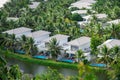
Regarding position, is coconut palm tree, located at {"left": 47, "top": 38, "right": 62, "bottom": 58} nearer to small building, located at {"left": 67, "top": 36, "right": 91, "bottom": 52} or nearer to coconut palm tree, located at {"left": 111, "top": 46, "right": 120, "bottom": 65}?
small building, located at {"left": 67, "top": 36, "right": 91, "bottom": 52}

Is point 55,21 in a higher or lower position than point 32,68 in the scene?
higher

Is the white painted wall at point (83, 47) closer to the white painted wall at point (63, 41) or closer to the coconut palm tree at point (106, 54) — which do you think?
the white painted wall at point (63, 41)

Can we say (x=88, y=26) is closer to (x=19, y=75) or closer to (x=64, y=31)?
(x=64, y=31)

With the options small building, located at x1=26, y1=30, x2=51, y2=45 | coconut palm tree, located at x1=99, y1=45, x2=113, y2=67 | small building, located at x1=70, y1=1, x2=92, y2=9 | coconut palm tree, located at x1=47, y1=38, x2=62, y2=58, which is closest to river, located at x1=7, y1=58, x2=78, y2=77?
coconut palm tree, located at x1=47, y1=38, x2=62, y2=58

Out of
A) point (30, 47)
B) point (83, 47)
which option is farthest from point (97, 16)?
point (30, 47)

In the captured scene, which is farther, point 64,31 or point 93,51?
point 64,31

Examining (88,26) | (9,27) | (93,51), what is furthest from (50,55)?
(9,27)
